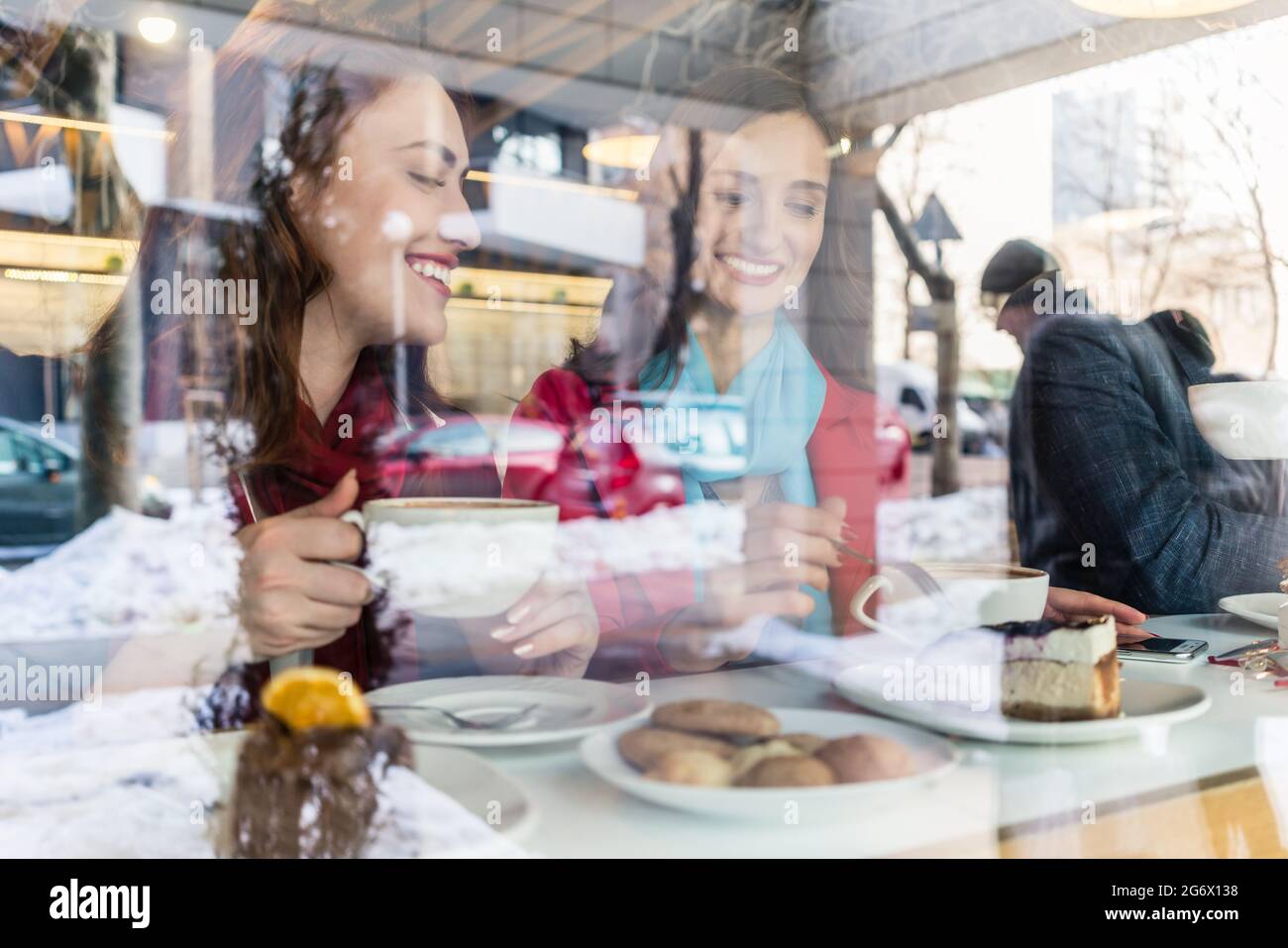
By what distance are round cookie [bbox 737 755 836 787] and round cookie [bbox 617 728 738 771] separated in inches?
0.5

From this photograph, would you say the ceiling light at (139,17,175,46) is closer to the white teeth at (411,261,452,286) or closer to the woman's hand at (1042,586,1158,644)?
the white teeth at (411,261,452,286)

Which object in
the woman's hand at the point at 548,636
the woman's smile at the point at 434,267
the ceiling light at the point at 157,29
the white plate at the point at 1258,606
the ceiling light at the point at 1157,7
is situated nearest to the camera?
the woman's hand at the point at 548,636

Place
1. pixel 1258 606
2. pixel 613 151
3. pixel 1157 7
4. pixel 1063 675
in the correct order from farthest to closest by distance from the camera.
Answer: pixel 613 151, pixel 1157 7, pixel 1258 606, pixel 1063 675

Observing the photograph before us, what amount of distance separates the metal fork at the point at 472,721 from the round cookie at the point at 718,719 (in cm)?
7

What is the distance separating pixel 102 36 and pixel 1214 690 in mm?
1709

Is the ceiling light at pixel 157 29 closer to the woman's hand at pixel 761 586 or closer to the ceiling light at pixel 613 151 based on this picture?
the ceiling light at pixel 613 151

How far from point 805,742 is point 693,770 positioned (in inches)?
1.9

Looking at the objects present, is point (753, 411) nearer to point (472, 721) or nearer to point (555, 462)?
point (555, 462)

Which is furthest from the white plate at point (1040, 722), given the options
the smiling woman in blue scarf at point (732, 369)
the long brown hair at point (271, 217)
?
the long brown hair at point (271, 217)

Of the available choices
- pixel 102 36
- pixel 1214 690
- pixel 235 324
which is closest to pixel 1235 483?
pixel 1214 690

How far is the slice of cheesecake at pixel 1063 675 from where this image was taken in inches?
16.0

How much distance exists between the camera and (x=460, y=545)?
39 centimetres

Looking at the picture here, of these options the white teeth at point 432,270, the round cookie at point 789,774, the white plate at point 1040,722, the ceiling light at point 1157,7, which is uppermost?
the ceiling light at point 1157,7

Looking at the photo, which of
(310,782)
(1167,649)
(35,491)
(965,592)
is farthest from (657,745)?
(35,491)
